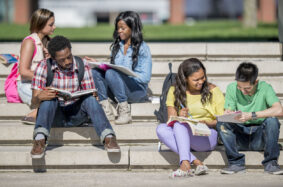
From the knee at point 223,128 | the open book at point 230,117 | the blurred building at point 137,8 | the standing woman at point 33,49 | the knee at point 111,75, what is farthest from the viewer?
the blurred building at point 137,8

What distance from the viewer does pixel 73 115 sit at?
5652mm

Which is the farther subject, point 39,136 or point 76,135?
point 76,135

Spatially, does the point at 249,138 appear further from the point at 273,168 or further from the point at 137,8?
the point at 137,8

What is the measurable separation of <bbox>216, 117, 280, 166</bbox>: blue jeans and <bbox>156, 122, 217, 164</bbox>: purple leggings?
18 cm

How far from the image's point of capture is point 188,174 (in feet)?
16.4

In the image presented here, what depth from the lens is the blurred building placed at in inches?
1423

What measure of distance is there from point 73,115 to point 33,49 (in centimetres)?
115

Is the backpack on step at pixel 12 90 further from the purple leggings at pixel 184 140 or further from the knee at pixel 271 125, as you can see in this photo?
the knee at pixel 271 125

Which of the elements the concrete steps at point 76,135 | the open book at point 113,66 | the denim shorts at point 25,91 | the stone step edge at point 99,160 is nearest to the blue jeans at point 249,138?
the stone step edge at point 99,160

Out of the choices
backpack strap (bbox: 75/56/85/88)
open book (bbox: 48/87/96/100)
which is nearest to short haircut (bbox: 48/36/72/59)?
backpack strap (bbox: 75/56/85/88)

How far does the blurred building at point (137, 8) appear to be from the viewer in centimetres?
3616

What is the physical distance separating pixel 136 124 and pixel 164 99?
0.53 metres

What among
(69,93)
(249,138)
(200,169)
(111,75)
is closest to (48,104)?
(69,93)

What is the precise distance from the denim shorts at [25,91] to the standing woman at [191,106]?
1792mm
